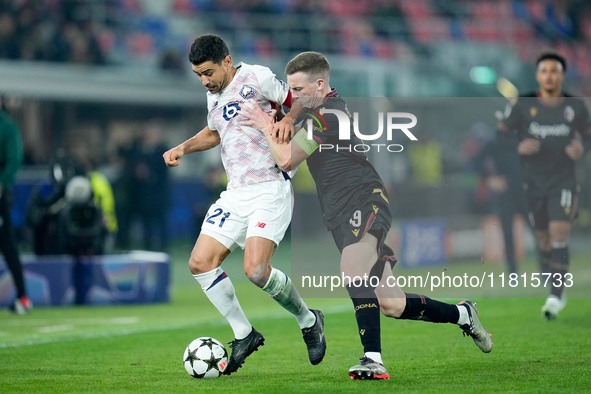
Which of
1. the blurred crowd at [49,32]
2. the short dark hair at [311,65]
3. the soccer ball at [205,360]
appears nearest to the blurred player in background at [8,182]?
the soccer ball at [205,360]

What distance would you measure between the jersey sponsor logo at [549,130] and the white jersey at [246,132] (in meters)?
3.64

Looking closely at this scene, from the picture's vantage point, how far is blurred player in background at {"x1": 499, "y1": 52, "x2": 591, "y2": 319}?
28.4ft

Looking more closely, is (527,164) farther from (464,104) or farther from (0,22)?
(0,22)

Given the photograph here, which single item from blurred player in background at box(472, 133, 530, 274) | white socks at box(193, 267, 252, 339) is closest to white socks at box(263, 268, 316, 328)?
white socks at box(193, 267, 252, 339)

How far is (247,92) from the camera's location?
19.9 feet

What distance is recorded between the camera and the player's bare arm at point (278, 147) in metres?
5.70

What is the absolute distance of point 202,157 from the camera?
20891mm

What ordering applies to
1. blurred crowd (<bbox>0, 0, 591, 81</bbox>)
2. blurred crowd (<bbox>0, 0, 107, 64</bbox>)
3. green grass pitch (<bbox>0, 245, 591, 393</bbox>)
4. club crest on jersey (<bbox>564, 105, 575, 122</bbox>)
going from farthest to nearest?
blurred crowd (<bbox>0, 0, 591, 81</bbox>), blurred crowd (<bbox>0, 0, 107, 64</bbox>), club crest on jersey (<bbox>564, 105, 575, 122</bbox>), green grass pitch (<bbox>0, 245, 591, 393</bbox>)

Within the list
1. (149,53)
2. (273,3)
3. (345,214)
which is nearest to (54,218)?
(345,214)

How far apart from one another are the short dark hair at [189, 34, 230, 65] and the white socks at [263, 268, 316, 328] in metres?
1.41

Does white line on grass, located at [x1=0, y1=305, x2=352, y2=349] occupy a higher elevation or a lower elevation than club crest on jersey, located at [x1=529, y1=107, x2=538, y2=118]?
lower

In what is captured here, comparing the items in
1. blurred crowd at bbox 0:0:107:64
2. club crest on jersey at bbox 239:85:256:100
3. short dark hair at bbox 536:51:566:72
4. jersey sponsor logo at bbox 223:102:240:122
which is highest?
blurred crowd at bbox 0:0:107:64

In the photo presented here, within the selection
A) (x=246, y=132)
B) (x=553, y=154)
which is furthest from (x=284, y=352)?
(x=553, y=154)

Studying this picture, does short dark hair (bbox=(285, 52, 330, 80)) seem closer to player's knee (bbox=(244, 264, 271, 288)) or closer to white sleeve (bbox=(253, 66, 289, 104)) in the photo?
white sleeve (bbox=(253, 66, 289, 104))
